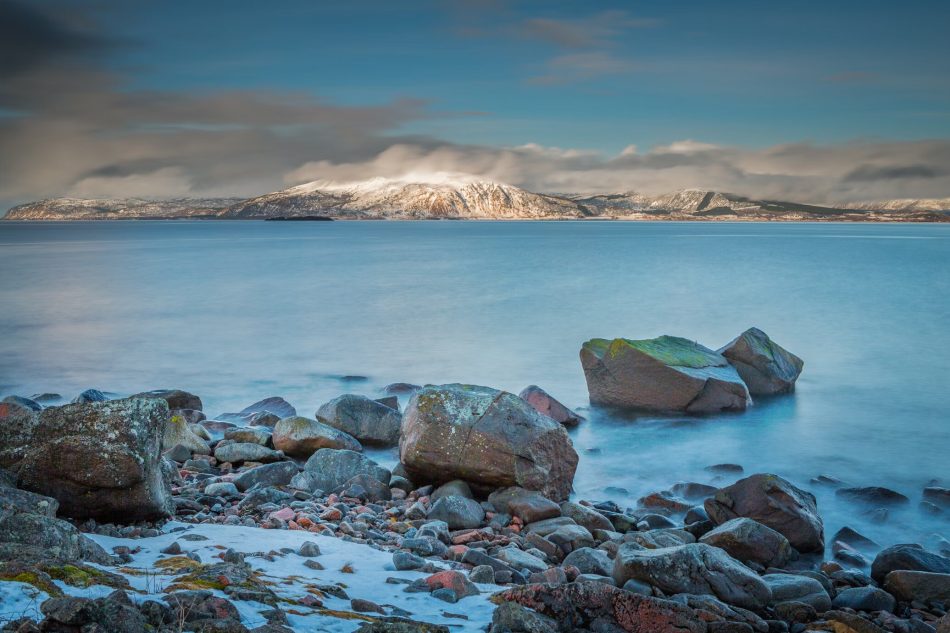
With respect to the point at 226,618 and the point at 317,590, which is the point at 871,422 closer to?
the point at 317,590

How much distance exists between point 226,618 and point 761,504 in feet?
25.7

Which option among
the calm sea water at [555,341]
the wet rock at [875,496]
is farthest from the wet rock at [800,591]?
the wet rock at [875,496]

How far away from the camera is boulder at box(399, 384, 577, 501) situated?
37.1ft

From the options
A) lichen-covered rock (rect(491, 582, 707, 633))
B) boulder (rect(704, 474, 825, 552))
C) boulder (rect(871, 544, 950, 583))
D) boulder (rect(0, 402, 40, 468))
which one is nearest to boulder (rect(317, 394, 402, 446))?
boulder (rect(704, 474, 825, 552))

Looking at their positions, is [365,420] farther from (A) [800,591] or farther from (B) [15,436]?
(A) [800,591]

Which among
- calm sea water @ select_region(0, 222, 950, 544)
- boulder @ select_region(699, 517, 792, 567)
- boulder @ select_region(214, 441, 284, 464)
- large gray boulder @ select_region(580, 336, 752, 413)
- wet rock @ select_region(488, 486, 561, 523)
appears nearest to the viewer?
boulder @ select_region(699, 517, 792, 567)

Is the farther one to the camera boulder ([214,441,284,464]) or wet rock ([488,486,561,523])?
boulder ([214,441,284,464])

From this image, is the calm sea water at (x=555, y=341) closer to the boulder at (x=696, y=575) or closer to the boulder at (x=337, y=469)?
the boulder at (x=337, y=469)

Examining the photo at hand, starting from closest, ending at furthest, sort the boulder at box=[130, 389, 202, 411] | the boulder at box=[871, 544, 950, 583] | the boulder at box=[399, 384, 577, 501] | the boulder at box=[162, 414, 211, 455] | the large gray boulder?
the boulder at box=[871, 544, 950, 583] → the boulder at box=[399, 384, 577, 501] → the boulder at box=[162, 414, 211, 455] → the boulder at box=[130, 389, 202, 411] → the large gray boulder

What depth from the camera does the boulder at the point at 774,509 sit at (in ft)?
33.0

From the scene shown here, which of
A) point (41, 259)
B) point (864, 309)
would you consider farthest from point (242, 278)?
point (864, 309)

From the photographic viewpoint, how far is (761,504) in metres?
10.3

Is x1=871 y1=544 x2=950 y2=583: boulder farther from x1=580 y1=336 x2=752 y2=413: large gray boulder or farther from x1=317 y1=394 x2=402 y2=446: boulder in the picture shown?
x1=317 y1=394 x2=402 y2=446: boulder

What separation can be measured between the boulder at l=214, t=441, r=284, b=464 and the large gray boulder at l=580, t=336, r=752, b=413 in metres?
8.40
